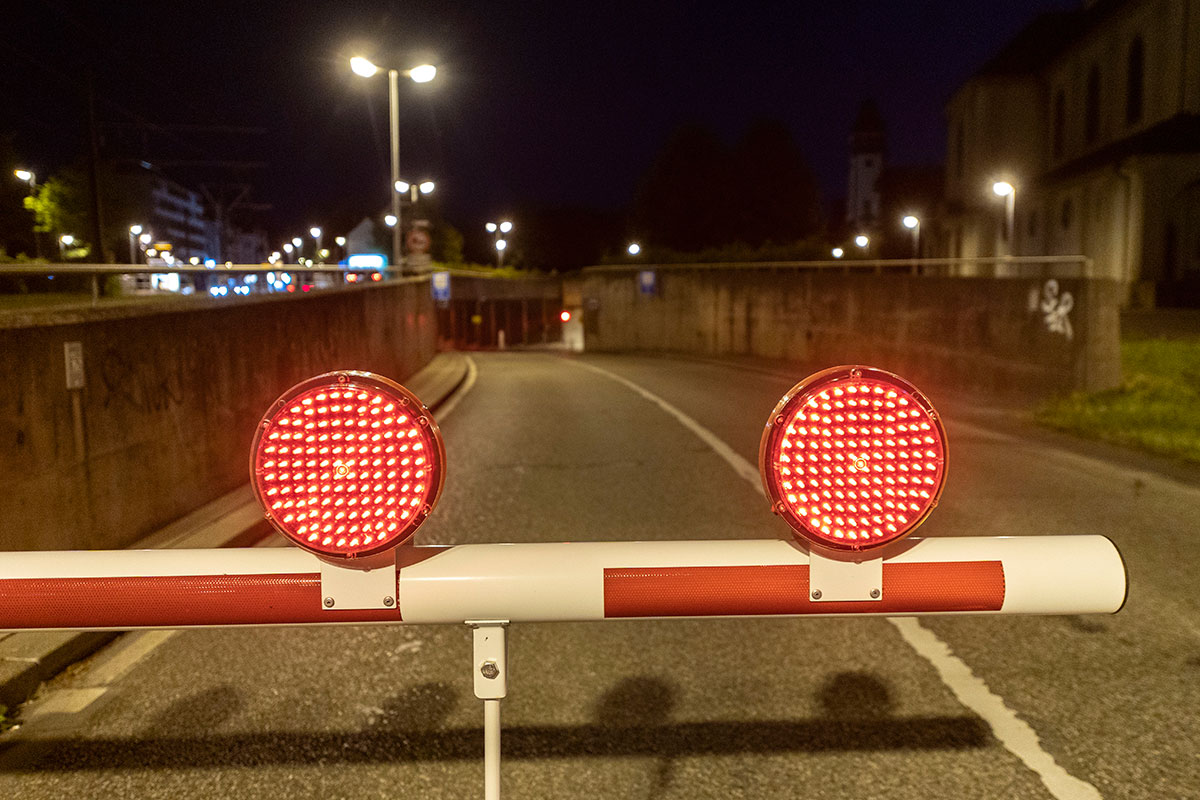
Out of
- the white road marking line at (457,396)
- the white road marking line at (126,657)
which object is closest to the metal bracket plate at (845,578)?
the white road marking line at (126,657)

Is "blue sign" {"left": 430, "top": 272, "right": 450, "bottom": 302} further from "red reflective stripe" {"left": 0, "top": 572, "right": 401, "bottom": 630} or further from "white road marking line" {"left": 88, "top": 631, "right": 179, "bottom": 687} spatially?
"red reflective stripe" {"left": 0, "top": 572, "right": 401, "bottom": 630}

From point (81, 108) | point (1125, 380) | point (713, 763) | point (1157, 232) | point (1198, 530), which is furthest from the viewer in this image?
point (1157, 232)

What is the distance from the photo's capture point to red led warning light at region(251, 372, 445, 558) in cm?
202

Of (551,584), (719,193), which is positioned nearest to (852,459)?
(551,584)

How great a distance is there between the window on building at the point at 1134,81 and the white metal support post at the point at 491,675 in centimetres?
3844

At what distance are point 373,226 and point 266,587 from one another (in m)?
140

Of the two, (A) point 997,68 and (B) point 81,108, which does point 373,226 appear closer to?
(A) point 997,68

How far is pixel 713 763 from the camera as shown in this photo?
3.97 m

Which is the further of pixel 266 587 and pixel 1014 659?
pixel 1014 659

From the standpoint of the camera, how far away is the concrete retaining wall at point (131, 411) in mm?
5758

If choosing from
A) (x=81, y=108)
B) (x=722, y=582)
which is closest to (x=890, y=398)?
(x=722, y=582)

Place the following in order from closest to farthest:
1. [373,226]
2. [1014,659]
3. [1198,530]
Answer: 1. [1014,659]
2. [1198,530]
3. [373,226]

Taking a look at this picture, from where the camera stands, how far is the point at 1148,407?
14.3m

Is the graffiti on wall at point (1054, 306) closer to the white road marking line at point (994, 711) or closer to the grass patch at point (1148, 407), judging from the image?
the grass patch at point (1148, 407)
